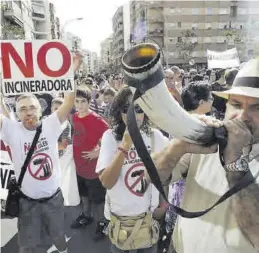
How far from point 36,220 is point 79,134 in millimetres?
1549

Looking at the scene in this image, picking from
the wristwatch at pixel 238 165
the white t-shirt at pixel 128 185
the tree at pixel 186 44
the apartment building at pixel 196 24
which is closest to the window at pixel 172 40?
the apartment building at pixel 196 24

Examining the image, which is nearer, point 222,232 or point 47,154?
point 222,232

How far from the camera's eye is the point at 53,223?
318 centimetres

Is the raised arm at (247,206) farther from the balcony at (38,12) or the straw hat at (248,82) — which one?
the balcony at (38,12)

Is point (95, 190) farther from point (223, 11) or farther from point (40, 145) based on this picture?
point (223, 11)

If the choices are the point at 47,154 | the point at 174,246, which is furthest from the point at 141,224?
the point at 47,154

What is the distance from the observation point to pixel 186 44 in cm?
6875

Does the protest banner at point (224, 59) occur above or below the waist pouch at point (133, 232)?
above

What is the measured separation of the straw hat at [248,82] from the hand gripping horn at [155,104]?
0.33 m

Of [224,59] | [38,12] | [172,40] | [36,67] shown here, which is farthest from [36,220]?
[38,12]

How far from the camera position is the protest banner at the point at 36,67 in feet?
11.4

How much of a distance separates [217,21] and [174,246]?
7775 centimetres

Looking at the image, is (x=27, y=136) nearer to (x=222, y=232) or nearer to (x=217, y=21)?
(x=222, y=232)

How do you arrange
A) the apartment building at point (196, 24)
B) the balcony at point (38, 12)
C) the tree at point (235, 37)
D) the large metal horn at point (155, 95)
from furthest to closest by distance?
1. the balcony at point (38, 12)
2. the apartment building at point (196, 24)
3. the tree at point (235, 37)
4. the large metal horn at point (155, 95)
